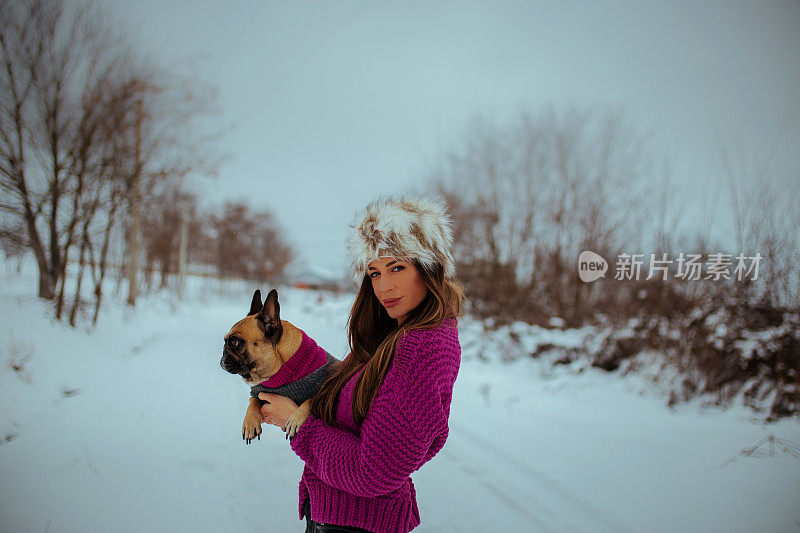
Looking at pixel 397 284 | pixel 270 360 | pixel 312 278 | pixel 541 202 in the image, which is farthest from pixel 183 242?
pixel 541 202

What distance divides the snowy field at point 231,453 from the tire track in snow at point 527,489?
0.01m

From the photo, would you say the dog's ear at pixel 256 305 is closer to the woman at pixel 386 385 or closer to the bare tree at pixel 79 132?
the woman at pixel 386 385

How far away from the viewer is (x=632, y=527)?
2391 mm

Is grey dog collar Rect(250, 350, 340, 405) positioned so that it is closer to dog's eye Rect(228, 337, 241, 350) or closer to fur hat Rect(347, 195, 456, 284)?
dog's eye Rect(228, 337, 241, 350)

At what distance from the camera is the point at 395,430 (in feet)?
3.00

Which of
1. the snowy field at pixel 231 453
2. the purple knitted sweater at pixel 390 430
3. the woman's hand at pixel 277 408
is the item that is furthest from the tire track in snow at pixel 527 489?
the woman's hand at pixel 277 408

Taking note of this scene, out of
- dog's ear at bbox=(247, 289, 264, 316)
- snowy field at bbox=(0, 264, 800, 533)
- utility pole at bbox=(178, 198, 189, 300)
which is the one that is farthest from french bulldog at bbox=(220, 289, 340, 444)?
utility pole at bbox=(178, 198, 189, 300)

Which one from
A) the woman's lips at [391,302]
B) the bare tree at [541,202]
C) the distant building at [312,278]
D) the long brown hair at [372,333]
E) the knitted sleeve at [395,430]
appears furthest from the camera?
the bare tree at [541,202]

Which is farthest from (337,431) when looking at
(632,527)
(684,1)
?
(684,1)

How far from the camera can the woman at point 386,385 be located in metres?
0.94

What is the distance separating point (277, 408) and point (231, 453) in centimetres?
182

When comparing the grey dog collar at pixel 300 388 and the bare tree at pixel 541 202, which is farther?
the bare tree at pixel 541 202

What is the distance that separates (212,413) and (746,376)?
497 centimetres

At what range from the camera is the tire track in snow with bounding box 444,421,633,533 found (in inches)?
94.6
